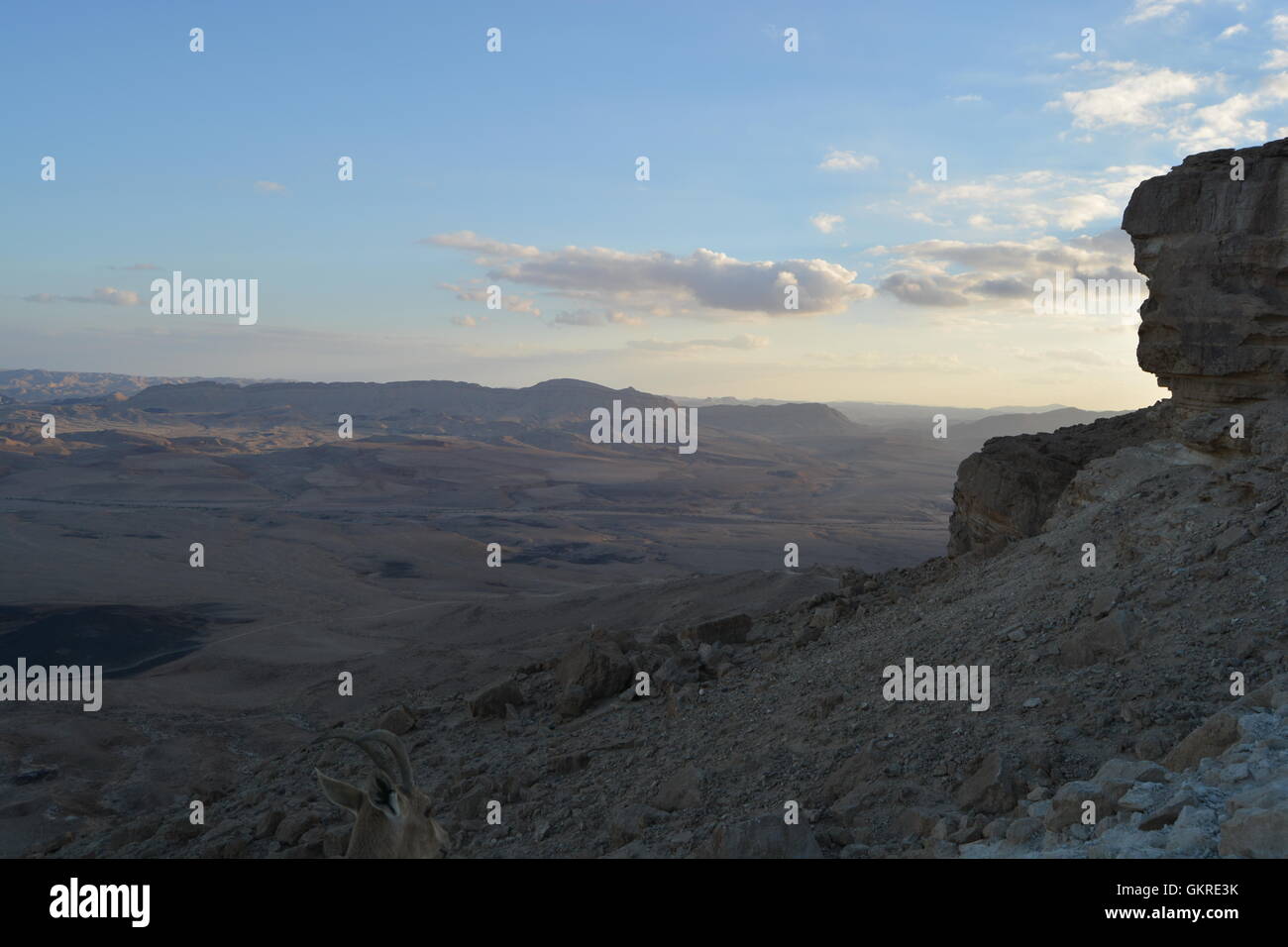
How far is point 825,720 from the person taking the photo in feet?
24.9

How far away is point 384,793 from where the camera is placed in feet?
12.8

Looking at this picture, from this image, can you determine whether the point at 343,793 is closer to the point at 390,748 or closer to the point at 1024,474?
the point at 390,748

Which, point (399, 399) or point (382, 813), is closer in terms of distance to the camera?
point (382, 813)

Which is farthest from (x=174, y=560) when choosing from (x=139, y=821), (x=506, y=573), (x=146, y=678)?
(x=139, y=821)

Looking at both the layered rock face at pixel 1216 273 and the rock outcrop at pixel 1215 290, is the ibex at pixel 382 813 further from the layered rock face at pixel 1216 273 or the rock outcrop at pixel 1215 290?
the layered rock face at pixel 1216 273

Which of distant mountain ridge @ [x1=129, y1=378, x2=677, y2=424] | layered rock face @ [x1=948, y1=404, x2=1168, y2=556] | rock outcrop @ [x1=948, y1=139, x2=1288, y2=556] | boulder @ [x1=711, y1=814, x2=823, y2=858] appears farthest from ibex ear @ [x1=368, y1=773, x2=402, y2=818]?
distant mountain ridge @ [x1=129, y1=378, x2=677, y2=424]

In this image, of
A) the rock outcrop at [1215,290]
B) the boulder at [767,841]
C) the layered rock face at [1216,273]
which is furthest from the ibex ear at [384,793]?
the layered rock face at [1216,273]

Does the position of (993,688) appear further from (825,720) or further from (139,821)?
(139,821)

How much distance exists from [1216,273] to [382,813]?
35.3 feet

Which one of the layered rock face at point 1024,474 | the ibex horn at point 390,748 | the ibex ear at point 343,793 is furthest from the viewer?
the layered rock face at point 1024,474

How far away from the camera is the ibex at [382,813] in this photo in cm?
385

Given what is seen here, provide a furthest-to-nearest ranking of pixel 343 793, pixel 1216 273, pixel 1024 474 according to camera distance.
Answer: pixel 1024 474
pixel 1216 273
pixel 343 793

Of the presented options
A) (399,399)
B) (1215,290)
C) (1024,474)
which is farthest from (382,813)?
(399,399)
